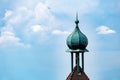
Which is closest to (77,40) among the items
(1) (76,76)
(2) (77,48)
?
(2) (77,48)

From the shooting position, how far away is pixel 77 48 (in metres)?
20.2

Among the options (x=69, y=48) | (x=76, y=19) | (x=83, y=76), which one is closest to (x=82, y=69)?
(x=83, y=76)

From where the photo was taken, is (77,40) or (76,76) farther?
(76,76)

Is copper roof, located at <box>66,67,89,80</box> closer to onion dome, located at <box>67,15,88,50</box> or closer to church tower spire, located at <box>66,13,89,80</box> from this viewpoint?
church tower spire, located at <box>66,13,89,80</box>

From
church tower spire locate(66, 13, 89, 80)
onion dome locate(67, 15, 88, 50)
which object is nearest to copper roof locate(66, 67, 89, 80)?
church tower spire locate(66, 13, 89, 80)

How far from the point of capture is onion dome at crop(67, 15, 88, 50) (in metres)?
19.9

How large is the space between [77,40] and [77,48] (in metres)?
0.78

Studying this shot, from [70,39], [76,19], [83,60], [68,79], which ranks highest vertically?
[76,19]

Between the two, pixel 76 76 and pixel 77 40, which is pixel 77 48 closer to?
pixel 77 40

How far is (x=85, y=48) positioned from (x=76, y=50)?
0.98 m

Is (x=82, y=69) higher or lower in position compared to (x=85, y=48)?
lower

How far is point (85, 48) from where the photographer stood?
20.7m

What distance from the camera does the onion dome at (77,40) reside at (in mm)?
19938

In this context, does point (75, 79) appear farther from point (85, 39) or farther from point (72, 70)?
point (85, 39)
